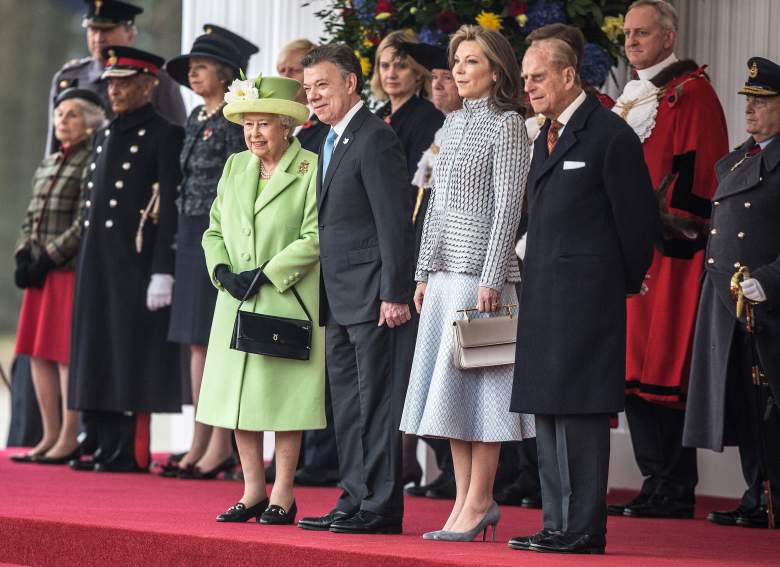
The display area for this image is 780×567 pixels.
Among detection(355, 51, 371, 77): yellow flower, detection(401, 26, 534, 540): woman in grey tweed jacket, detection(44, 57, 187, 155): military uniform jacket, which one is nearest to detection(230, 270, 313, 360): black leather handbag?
detection(401, 26, 534, 540): woman in grey tweed jacket

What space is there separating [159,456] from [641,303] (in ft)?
9.81

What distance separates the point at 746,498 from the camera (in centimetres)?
510

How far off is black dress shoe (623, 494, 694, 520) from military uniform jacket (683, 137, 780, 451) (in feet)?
0.98

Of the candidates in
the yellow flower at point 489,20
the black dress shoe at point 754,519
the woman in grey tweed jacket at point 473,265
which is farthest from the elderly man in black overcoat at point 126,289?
the black dress shoe at point 754,519

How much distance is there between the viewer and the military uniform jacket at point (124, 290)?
6.34 m

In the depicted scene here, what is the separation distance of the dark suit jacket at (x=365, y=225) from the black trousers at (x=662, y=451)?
4.58 feet

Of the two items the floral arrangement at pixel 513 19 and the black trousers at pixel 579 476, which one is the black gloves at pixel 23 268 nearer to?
the floral arrangement at pixel 513 19

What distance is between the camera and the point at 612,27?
18.8ft

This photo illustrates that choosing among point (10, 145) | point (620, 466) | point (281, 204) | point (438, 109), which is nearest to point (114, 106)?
point (438, 109)

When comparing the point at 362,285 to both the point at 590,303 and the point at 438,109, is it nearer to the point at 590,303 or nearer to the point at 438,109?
the point at 590,303

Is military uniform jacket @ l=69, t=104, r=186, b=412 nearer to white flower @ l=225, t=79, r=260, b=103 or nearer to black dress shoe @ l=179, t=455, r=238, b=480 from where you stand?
black dress shoe @ l=179, t=455, r=238, b=480

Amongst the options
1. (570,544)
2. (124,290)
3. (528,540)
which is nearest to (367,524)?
(528,540)

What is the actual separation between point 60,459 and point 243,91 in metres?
2.64

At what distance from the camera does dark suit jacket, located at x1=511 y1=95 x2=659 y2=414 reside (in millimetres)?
3893
